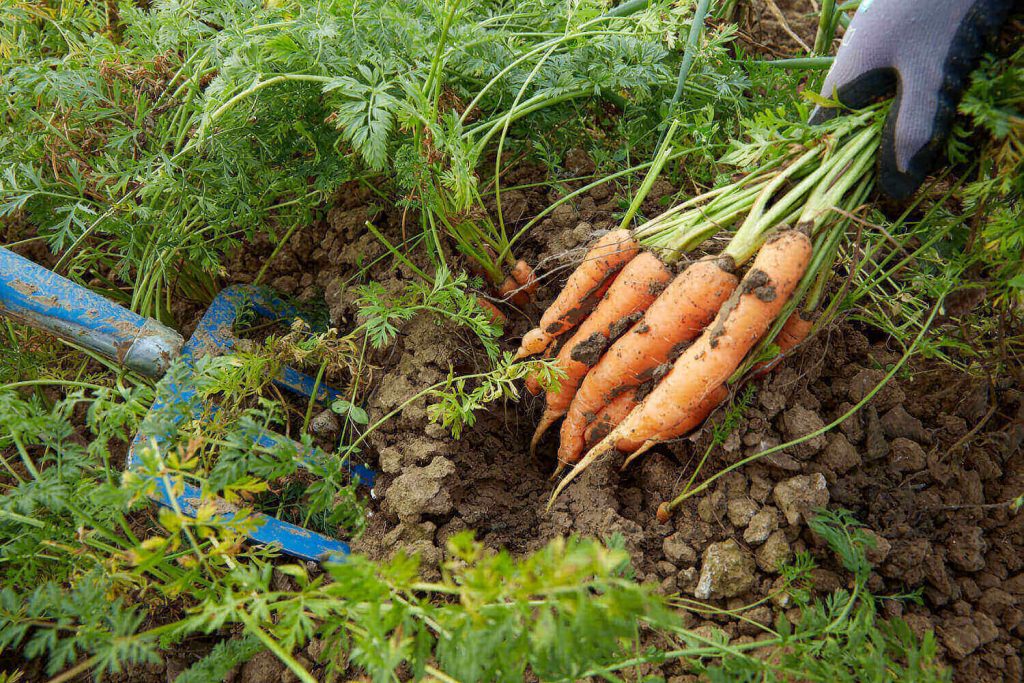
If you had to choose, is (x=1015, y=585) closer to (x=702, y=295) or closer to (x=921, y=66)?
(x=702, y=295)

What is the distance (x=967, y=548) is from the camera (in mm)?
1728

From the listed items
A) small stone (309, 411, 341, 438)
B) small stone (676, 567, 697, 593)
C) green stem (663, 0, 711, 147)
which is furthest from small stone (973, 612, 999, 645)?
small stone (309, 411, 341, 438)

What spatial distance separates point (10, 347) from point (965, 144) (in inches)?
113

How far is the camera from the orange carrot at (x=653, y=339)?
1.78m

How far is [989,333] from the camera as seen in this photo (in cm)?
203

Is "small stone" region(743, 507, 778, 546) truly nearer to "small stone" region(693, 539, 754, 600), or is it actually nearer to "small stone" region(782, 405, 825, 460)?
"small stone" region(693, 539, 754, 600)

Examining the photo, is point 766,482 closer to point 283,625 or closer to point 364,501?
point 364,501

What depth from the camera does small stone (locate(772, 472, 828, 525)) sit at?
1.68m

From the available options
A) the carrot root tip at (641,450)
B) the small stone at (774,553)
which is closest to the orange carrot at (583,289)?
the carrot root tip at (641,450)

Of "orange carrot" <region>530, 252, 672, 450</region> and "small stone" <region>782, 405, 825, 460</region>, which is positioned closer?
"small stone" <region>782, 405, 825, 460</region>

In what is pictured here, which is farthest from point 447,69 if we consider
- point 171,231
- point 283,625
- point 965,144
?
point 283,625

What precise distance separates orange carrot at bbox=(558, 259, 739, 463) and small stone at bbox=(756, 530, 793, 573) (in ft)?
1.83

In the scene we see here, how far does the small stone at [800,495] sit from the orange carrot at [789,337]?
31cm

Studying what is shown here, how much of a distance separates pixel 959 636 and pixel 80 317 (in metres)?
2.44
